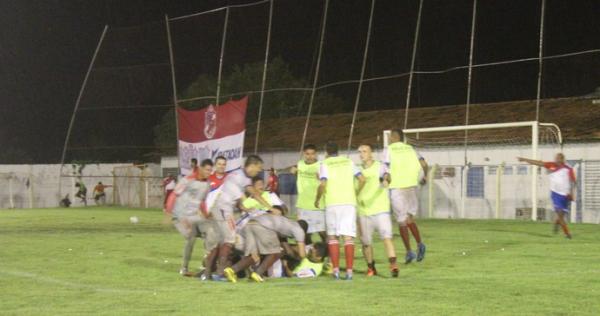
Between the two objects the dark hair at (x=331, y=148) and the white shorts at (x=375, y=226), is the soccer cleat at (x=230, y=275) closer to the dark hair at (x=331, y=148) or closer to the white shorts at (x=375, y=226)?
the white shorts at (x=375, y=226)

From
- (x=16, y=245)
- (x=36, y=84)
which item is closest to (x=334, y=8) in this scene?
(x=16, y=245)

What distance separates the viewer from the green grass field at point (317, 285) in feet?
32.5

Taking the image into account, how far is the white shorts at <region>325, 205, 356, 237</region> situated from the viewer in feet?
41.7

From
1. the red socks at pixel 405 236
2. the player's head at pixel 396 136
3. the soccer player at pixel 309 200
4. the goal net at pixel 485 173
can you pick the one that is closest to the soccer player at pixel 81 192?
the goal net at pixel 485 173

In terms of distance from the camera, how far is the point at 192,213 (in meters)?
13.3

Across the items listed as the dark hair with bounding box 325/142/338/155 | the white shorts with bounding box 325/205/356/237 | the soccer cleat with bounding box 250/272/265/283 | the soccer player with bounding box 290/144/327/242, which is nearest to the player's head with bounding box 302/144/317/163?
the soccer player with bounding box 290/144/327/242

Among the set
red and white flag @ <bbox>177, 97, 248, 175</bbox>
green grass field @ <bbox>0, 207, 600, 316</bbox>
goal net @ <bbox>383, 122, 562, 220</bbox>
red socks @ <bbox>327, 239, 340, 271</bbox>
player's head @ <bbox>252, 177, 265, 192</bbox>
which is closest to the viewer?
green grass field @ <bbox>0, 207, 600, 316</bbox>

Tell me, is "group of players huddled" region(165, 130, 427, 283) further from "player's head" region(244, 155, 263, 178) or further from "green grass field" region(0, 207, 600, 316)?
"green grass field" region(0, 207, 600, 316)

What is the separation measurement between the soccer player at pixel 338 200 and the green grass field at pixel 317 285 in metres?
0.48

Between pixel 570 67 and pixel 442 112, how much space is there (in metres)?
11.2

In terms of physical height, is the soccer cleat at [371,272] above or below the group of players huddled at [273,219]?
below

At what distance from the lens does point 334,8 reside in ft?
121

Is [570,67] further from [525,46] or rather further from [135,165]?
[135,165]

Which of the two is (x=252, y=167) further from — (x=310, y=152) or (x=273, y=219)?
(x=310, y=152)
